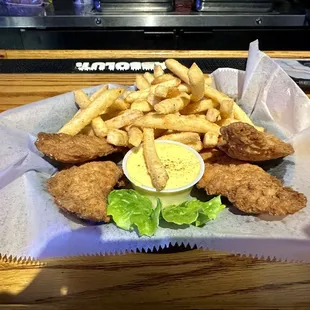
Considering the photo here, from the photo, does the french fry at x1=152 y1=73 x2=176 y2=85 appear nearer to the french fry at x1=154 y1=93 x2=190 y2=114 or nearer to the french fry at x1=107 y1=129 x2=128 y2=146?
the french fry at x1=154 y1=93 x2=190 y2=114

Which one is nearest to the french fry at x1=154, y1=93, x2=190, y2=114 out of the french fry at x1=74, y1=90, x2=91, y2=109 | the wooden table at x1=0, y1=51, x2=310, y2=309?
the french fry at x1=74, y1=90, x2=91, y2=109

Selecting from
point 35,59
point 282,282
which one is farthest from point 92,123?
point 35,59

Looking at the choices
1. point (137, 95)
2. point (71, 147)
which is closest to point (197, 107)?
point (137, 95)

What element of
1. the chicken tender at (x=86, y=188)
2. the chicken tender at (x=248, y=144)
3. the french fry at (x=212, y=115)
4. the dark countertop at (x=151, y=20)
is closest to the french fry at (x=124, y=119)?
the chicken tender at (x=86, y=188)

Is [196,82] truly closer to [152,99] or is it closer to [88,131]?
[152,99]

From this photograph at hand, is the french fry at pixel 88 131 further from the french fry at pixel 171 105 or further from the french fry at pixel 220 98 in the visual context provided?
the french fry at pixel 220 98

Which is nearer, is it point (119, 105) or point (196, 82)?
point (196, 82)
